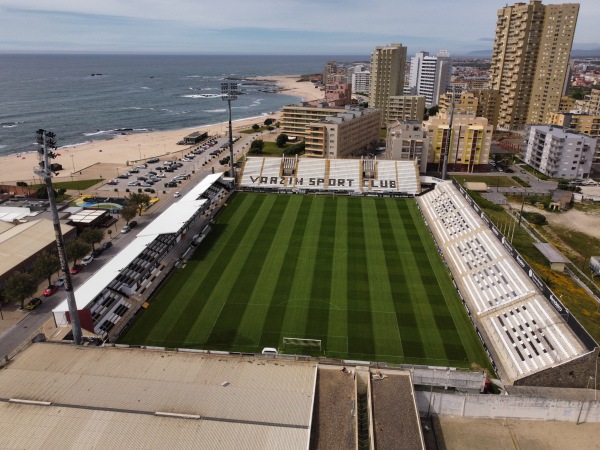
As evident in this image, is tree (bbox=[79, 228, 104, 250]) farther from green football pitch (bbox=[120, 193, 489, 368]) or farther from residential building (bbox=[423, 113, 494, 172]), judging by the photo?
residential building (bbox=[423, 113, 494, 172])

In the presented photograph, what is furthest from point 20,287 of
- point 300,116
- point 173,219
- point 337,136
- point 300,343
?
point 300,116

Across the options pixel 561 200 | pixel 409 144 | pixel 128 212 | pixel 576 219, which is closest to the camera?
pixel 128 212

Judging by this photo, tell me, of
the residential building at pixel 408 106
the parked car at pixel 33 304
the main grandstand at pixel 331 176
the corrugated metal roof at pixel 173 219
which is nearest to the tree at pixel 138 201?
the corrugated metal roof at pixel 173 219

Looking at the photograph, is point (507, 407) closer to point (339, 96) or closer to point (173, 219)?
point (173, 219)

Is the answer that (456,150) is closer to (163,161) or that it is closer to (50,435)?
(163,161)

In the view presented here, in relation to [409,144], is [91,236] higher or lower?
lower

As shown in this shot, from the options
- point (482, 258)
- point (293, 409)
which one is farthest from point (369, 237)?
point (293, 409)

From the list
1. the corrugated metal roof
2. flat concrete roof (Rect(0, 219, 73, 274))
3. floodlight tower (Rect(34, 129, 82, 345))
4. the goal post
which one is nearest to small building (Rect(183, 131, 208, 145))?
the corrugated metal roof
